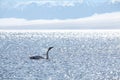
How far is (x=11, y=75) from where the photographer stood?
204ft

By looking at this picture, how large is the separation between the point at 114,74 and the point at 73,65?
12.7 m

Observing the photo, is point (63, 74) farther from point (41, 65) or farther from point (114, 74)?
point (41, 65)

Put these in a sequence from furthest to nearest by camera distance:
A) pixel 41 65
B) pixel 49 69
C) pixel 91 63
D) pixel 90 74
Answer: pixel 91 63 < pixel 41 65 < pixel 49 69 < pixel 90 74

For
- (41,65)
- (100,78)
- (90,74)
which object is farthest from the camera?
(41,65)

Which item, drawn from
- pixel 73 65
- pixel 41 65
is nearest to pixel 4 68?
pixel 41 65

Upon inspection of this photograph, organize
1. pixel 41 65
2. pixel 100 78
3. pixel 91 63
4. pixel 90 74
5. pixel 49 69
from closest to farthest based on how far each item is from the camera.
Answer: pixel 100 78 < pixel 90 74 < pixel 49 69 < pixel 41 65 < pixel 91 63

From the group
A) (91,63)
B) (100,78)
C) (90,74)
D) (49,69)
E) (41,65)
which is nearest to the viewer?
(100,78)

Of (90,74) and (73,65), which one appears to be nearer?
(90,74)

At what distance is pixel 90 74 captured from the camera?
6378 cm

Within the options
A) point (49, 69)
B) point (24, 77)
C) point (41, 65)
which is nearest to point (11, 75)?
point (24, 77)

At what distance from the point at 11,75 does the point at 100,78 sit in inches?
427

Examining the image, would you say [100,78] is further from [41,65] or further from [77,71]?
[41,65]

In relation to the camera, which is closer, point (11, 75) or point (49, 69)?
point (11, 75)

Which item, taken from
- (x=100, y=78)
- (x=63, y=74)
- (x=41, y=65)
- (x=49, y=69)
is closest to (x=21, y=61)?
(x=41, y=65)
